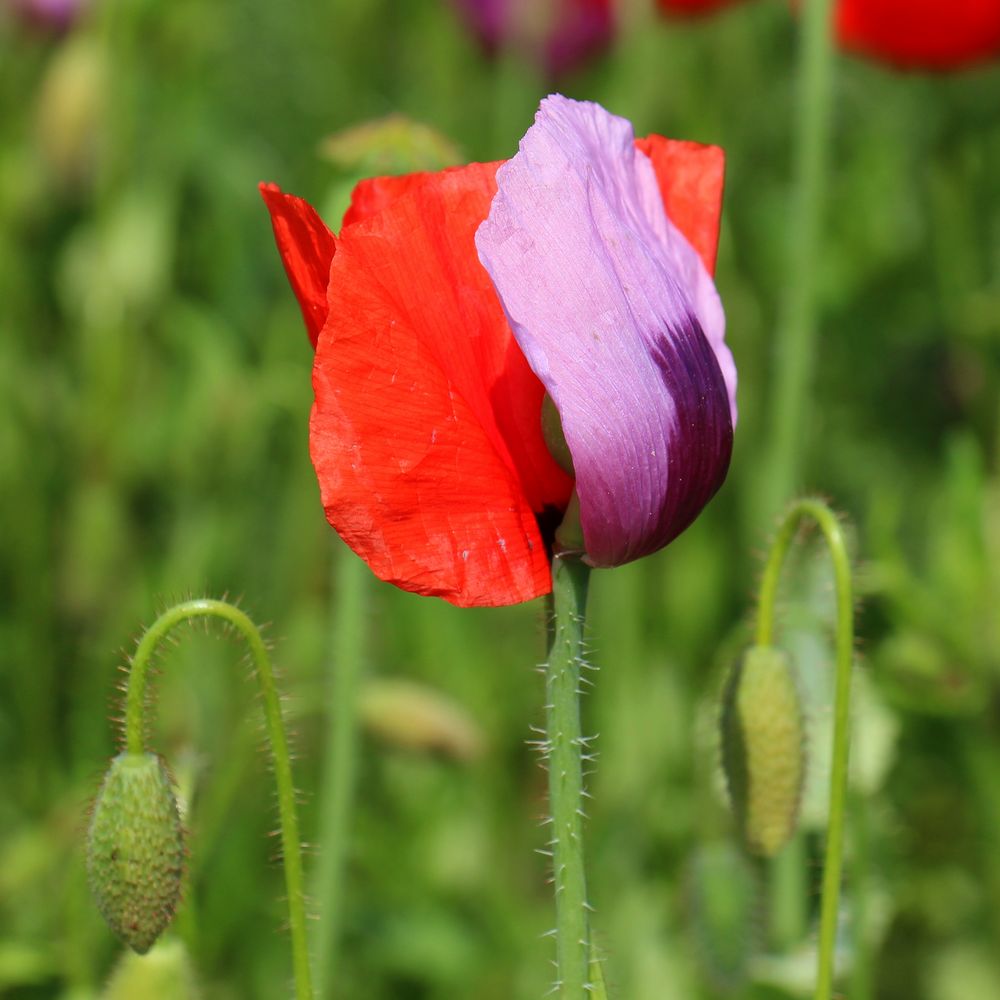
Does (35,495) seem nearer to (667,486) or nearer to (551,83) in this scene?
(667,486)

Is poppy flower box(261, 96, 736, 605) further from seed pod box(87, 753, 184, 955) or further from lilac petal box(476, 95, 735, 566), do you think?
seed pod box(87, 753, 184, 955)

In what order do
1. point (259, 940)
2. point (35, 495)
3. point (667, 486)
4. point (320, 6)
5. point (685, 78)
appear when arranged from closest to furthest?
point (667, 486), point (259, 940), point (35, 495), point (685, 78), point (320, 6)

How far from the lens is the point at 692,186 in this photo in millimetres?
850

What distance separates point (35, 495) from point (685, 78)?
115 centimetres

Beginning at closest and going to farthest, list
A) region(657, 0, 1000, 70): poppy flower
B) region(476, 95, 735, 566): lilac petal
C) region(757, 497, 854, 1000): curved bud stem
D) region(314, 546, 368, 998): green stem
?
region(476, 95, 735, 566): lilac petal
region(757, 497, 854, 1000): curved bud stem
region(314, 546, 368, 998): green stem
region(657, 0, 1000, 70): poppy flower

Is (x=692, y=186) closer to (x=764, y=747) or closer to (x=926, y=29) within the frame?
(x=764, y=747)

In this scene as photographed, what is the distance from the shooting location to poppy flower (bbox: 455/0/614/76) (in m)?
2.33

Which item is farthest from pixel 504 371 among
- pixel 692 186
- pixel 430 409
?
pixel 692 186

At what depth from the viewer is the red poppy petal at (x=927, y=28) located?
186cm

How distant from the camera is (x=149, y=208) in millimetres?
2059

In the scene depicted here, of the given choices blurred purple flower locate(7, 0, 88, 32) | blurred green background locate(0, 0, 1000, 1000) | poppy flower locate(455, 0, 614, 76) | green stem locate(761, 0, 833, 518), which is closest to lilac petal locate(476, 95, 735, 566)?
blurred green background locate(0, 0, 1000, 1000)

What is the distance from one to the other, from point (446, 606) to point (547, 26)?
2.96ft

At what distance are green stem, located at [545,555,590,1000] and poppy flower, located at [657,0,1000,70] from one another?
1.34 m

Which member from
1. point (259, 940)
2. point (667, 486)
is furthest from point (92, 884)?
point (259, 940)
